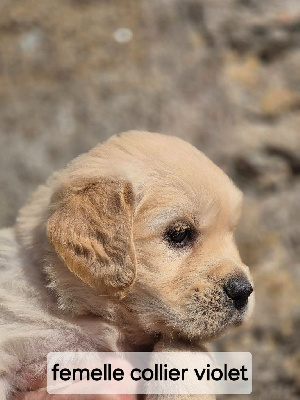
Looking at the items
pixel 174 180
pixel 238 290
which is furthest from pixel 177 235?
pixel 238 290

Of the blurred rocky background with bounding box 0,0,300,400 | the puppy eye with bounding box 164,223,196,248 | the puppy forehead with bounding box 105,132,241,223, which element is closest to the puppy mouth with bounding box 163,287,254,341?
the puppy eye with bounding box 164,223,196,248

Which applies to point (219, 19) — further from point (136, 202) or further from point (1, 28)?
point (136, 202)

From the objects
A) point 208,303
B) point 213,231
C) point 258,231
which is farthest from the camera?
point 258,231

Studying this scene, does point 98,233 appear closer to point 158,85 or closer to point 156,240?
point 156,240

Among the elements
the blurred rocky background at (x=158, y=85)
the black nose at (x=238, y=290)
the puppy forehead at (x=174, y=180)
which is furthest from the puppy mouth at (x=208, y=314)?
the blurred rocky background at (x=158, y=85)

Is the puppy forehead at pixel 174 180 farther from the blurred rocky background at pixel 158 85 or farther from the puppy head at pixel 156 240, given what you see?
the blurred rocky background at pixel 158 85

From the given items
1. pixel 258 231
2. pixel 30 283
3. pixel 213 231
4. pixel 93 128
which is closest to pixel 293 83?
pixel 258 231

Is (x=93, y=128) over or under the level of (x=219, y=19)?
under

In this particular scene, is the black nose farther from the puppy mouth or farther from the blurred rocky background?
the blurred rocky background

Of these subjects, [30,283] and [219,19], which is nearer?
[30,283]
